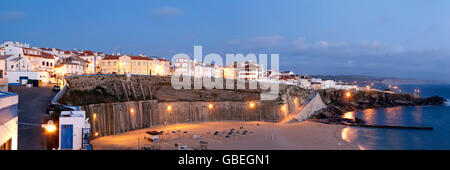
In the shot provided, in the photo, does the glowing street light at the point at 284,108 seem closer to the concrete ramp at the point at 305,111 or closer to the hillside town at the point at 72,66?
the concrete ramp at the point at 305,111

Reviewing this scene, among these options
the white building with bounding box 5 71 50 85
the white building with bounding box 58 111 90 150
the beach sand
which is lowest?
the beach sand

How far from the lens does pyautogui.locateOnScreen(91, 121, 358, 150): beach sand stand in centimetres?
2552

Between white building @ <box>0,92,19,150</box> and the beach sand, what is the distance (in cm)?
1224

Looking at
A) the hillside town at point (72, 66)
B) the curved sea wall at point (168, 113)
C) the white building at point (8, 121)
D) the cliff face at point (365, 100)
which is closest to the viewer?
the white building at point (8, 121)

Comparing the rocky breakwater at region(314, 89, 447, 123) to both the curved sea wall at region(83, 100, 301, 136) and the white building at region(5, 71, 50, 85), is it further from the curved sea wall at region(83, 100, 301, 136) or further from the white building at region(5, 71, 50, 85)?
the white building at region(5, 71, 50, 85)

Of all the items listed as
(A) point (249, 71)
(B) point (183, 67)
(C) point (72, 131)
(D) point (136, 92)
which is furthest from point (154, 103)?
(A) point (249, 71)

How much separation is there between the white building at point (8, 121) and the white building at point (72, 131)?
252 centimetres

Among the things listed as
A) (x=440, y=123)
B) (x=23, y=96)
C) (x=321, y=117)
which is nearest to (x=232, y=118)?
(x=321, y=117)

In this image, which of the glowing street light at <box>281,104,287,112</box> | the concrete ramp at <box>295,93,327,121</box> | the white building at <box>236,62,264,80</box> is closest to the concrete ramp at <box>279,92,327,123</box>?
the concrete ramp at <box>295,93,327,121</box>

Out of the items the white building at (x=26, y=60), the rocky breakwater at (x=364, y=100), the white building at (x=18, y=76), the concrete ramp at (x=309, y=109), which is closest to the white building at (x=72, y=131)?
the white building at (x=18, y=76)

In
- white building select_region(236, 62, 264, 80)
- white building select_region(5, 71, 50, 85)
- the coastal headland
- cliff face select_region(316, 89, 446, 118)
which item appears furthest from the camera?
white building select_region(236, 62, 264, 80)

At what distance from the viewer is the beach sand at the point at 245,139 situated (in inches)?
1005
